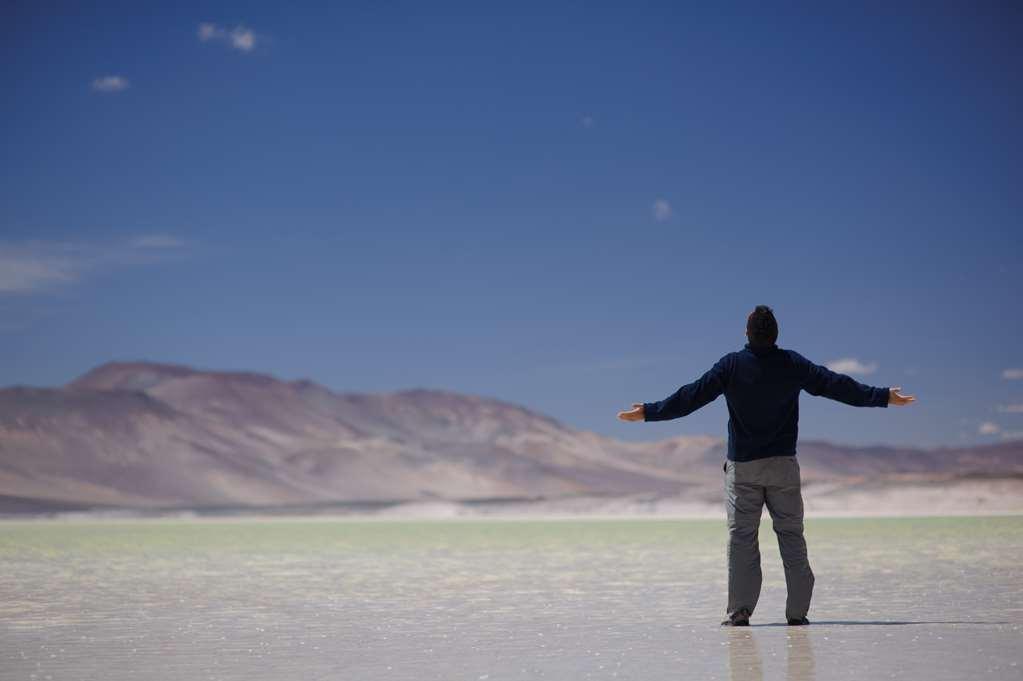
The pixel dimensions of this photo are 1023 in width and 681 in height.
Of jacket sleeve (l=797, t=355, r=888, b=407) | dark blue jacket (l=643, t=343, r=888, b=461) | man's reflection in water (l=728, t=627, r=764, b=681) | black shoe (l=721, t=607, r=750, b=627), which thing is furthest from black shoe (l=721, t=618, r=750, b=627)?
jacket sleeve (l=797, t=355, r=888, b=407)

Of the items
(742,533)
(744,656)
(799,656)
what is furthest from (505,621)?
(799,656)

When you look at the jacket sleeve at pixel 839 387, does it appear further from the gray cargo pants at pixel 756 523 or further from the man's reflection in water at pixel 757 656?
the man's reflection in water at pixel 757 656

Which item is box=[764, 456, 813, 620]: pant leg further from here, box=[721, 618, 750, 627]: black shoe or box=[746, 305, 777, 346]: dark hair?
box=[746, 305, 777, 346]: dark hair

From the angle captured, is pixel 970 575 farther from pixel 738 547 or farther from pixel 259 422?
pixel 259 422

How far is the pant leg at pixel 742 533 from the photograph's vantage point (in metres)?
8.39

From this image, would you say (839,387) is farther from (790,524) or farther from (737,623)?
(737,623)

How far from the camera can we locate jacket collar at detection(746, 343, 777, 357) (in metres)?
8.48

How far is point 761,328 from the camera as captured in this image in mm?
8453

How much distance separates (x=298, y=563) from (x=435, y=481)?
384 ft

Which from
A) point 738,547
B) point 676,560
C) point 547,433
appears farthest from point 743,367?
point 547,433

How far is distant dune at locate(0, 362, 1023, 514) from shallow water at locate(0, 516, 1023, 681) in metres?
70.9

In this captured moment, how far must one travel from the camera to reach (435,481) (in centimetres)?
13362

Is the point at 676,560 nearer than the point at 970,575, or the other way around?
the point at 970,575

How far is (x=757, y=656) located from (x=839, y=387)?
2014 mm
